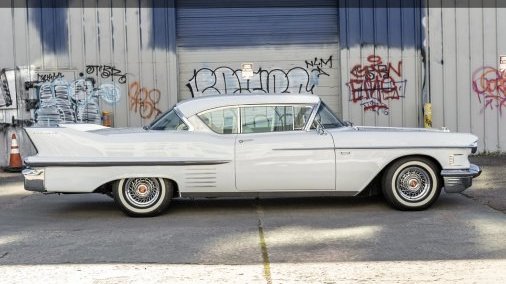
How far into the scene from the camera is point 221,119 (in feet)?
26.2

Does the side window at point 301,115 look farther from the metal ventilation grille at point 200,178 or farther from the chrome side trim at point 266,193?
the metal ventilation grille at point 200,178

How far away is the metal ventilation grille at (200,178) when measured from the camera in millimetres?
A: 7719

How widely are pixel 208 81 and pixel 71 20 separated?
313 centimetres

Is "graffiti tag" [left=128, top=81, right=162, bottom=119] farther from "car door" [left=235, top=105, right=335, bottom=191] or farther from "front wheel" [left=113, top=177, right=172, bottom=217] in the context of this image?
"car door" [left=235, top=105, right=335, bottom=191]

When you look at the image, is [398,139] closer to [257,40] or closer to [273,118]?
[273,118]

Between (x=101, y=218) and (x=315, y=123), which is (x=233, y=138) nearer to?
(x=315, y=123)

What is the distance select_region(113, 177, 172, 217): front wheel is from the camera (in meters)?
7.80

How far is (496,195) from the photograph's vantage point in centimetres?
928

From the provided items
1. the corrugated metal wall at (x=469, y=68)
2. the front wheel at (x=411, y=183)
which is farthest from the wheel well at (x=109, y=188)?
the corrugated metal wall at (x=469, y=68)

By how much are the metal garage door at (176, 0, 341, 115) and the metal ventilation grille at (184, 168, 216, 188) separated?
663 centimetres

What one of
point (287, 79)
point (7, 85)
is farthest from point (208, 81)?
point (7, 85)

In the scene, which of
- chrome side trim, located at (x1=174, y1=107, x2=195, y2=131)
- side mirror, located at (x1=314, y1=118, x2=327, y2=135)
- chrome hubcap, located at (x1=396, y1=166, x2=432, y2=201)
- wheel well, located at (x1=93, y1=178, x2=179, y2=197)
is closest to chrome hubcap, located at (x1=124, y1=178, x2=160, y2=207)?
wheel well, located at (x1=93, y1=178, x2=179, y2=197)

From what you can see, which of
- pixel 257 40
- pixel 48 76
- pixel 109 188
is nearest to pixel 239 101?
pixel 109 188

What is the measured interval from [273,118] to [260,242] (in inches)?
77.4
